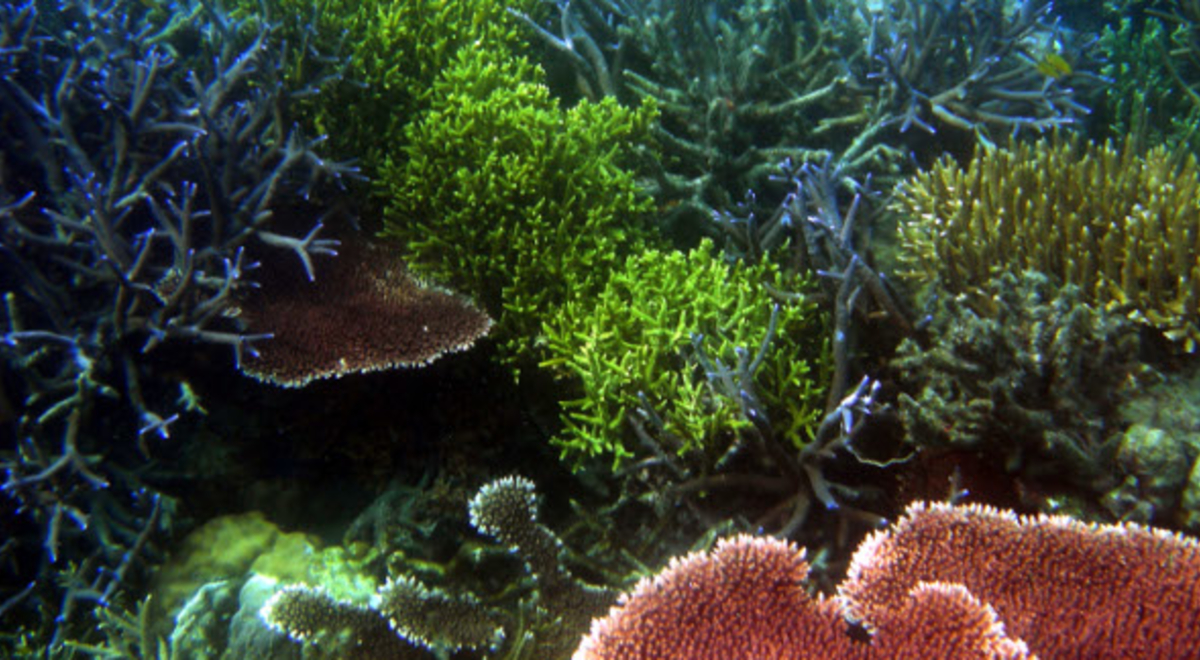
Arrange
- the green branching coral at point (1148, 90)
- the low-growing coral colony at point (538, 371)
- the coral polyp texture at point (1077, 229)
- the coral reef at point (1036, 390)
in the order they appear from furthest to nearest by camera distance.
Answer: the green branching coral at point (1148, 90) → the coral polyp texture at point (1077, 229) → the coral reef at point (1036, 390) → the low-growing coral colony at point (538, 371)

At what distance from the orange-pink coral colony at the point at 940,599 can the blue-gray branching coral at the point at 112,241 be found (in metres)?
2.12

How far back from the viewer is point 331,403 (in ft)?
11.5

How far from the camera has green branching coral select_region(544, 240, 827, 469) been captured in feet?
9.80

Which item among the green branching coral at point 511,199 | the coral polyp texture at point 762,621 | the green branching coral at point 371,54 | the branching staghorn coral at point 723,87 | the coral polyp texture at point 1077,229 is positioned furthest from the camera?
the branching staghorn coral at point 723,87

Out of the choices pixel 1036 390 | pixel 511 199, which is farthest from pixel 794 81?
pixel 1036 390

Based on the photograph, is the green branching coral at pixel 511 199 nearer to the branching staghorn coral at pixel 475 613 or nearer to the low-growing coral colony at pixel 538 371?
the low-growing coral colony at pixel 538 371

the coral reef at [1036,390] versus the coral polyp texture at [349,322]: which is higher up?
the coral reef at [1036,390]

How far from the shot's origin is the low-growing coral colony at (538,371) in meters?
2.40

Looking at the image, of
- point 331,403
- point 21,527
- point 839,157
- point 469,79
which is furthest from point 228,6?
point 839,157

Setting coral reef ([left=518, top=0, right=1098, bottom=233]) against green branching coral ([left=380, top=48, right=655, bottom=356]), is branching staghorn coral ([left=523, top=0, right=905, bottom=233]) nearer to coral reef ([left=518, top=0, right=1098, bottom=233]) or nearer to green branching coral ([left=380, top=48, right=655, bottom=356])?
coral reef ([left=518, top=0, right=1098, bottom=233])

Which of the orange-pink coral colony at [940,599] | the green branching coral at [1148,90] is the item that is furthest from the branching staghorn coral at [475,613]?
the green branching coral at [1148,90]

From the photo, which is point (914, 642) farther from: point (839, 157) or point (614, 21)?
point (614, 21)

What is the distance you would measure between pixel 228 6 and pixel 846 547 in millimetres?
4936

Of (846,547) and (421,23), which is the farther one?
(421,23)
